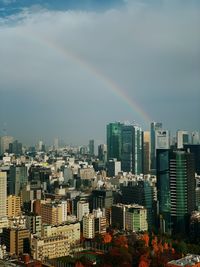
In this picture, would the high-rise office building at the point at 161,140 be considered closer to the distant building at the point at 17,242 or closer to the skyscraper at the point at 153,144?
the skyscraper at the point at 153,144

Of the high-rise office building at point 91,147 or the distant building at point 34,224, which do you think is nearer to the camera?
the distant building at point 34,224

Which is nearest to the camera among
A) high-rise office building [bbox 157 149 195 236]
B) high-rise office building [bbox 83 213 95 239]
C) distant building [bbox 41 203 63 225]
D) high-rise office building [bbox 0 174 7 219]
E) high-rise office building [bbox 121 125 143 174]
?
high-rise office building [bbox 83 213 95 239]

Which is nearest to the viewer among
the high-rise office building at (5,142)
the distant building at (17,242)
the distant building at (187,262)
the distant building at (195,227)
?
the distant building at (187,262)

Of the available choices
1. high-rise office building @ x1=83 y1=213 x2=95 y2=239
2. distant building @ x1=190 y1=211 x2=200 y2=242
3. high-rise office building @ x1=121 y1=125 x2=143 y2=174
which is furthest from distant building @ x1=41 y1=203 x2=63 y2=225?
high-rise office building @ x1=121 y1=125 x2=143 y2=174

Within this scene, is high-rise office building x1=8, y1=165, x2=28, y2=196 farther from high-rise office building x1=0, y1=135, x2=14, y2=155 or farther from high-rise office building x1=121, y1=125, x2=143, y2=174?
high-rise office building x1=121, y1=125, x2=143, y2=174

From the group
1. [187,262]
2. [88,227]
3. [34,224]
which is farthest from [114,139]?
[187,262]

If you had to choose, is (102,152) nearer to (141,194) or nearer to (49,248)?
(141,194)

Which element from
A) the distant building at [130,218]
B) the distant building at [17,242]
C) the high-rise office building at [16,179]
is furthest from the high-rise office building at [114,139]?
the distant building at [17,242]
